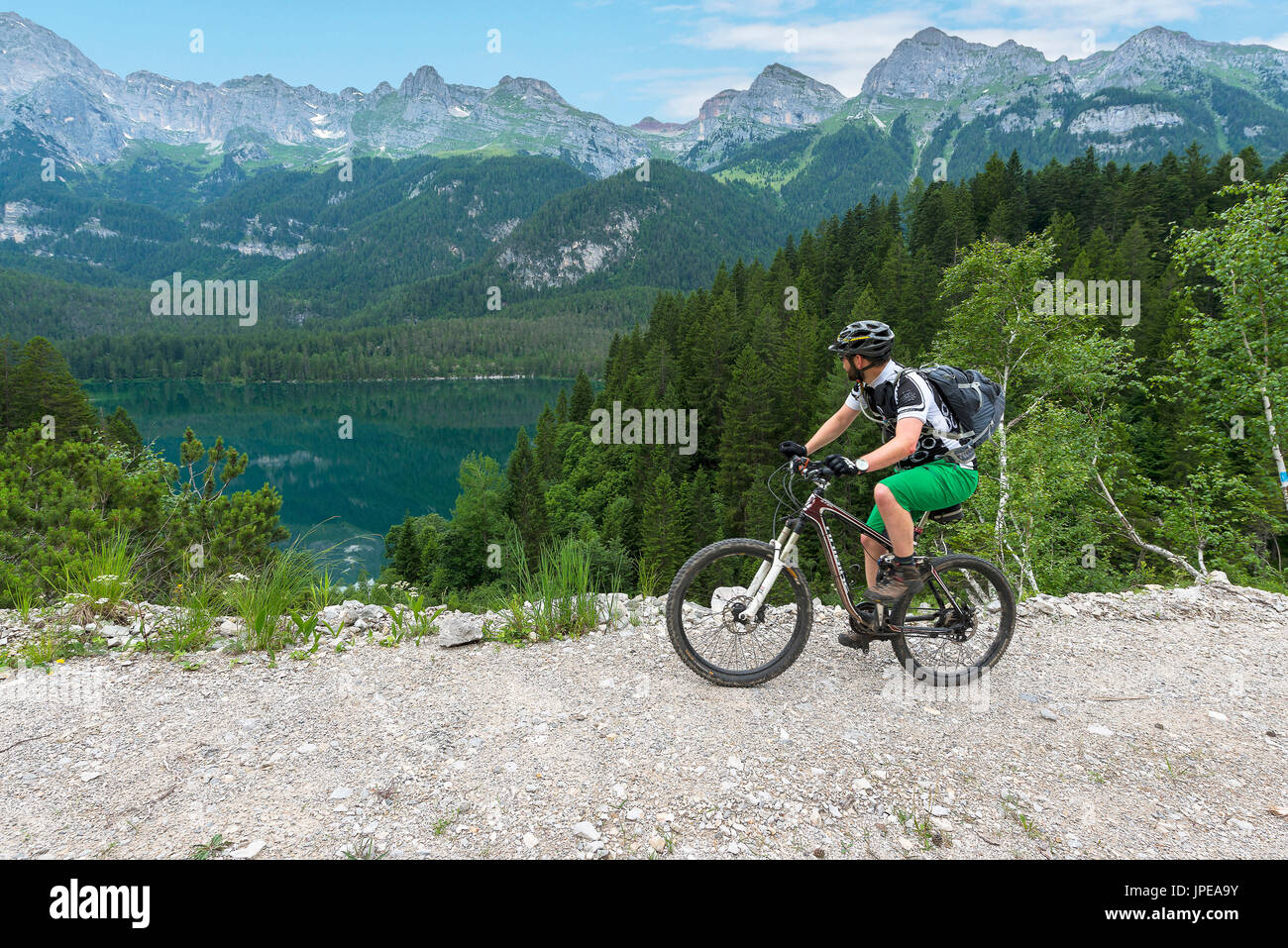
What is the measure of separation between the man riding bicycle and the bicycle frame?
21cm

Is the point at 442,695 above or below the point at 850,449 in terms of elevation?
below

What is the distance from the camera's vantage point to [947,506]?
5.12 metres

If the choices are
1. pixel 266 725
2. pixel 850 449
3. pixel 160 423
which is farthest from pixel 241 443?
pixel 266 725

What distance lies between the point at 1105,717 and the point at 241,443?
136 metres

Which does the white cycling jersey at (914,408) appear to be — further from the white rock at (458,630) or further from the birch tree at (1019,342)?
the birch tree at (1019,342)

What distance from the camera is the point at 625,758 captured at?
4.14 meters

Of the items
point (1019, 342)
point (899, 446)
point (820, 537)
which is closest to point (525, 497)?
point (1019, 342)

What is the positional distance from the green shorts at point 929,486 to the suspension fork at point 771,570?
2.22ft

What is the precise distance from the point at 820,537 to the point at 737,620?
105 centimetres

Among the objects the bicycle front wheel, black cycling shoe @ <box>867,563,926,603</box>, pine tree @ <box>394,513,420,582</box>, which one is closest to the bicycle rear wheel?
black cycling shoe @ <box>867,563,926,603</box>

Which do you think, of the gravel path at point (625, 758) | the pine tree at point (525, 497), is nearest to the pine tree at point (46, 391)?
the pine tree at point (525, 497)

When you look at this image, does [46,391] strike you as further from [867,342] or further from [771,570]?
[867,342]

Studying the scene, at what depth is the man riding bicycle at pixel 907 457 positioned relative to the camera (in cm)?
478
